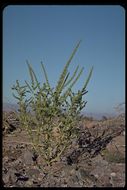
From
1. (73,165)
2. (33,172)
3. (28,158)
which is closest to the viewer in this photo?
(33,172)

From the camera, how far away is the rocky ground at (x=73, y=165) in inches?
153

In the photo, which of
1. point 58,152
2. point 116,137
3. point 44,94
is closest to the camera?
point 44,94

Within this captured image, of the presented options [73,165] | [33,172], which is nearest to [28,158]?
[33,172]

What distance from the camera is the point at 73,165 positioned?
452cm

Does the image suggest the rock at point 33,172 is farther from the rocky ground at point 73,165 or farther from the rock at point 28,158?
the rock at point 28,158

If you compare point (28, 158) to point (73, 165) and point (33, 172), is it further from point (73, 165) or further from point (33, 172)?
point (73, 165)

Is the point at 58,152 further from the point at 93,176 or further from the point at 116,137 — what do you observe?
the point at 116,137

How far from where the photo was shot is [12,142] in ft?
20.4

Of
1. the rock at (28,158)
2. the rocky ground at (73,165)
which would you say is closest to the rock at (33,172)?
the rocky ground at (73,165)

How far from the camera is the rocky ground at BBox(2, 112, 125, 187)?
388 cm

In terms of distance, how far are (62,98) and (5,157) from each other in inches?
55.7

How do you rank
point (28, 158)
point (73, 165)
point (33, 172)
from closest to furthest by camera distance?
point (33, 172) < point (73, 165) < point (28, 158)
